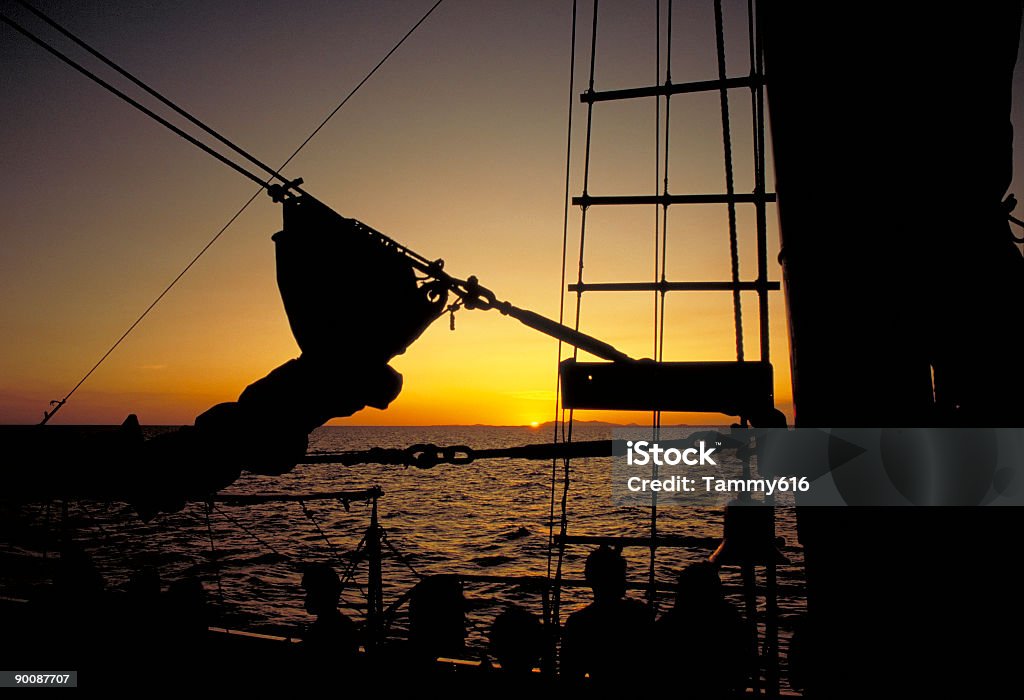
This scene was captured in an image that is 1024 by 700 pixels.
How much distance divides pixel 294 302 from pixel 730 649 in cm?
370

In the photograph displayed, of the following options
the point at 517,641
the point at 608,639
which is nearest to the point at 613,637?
the point at 608,639

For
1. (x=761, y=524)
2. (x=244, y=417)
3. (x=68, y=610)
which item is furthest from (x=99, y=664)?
(x=761, y=524)

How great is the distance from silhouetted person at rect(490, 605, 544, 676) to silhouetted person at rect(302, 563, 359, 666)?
146 centimetres

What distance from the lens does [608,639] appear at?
4070 millimetres

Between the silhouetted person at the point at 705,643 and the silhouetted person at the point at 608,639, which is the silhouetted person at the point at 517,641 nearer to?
the silhouetted person at the point at 608,639

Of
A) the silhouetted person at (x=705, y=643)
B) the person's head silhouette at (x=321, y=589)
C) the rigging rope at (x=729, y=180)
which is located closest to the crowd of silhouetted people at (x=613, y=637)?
the silhouetted person at (x=705, y=643)

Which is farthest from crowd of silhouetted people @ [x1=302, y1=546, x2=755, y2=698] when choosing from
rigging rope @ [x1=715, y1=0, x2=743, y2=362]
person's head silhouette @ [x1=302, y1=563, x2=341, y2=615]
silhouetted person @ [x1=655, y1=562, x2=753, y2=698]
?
rigging rope @ [x1=715, y1=0, x2=743, y2=362]

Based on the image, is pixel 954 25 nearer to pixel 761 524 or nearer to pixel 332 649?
pixel 761 524

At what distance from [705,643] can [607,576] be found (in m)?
0.82

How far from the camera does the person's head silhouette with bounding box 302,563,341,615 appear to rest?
5398 mm

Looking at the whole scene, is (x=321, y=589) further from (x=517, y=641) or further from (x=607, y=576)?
(x=607, y=576)

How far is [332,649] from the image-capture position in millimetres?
5191

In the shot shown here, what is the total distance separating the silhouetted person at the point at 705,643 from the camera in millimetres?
3873

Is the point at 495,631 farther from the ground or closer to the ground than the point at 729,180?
closer to the ground
